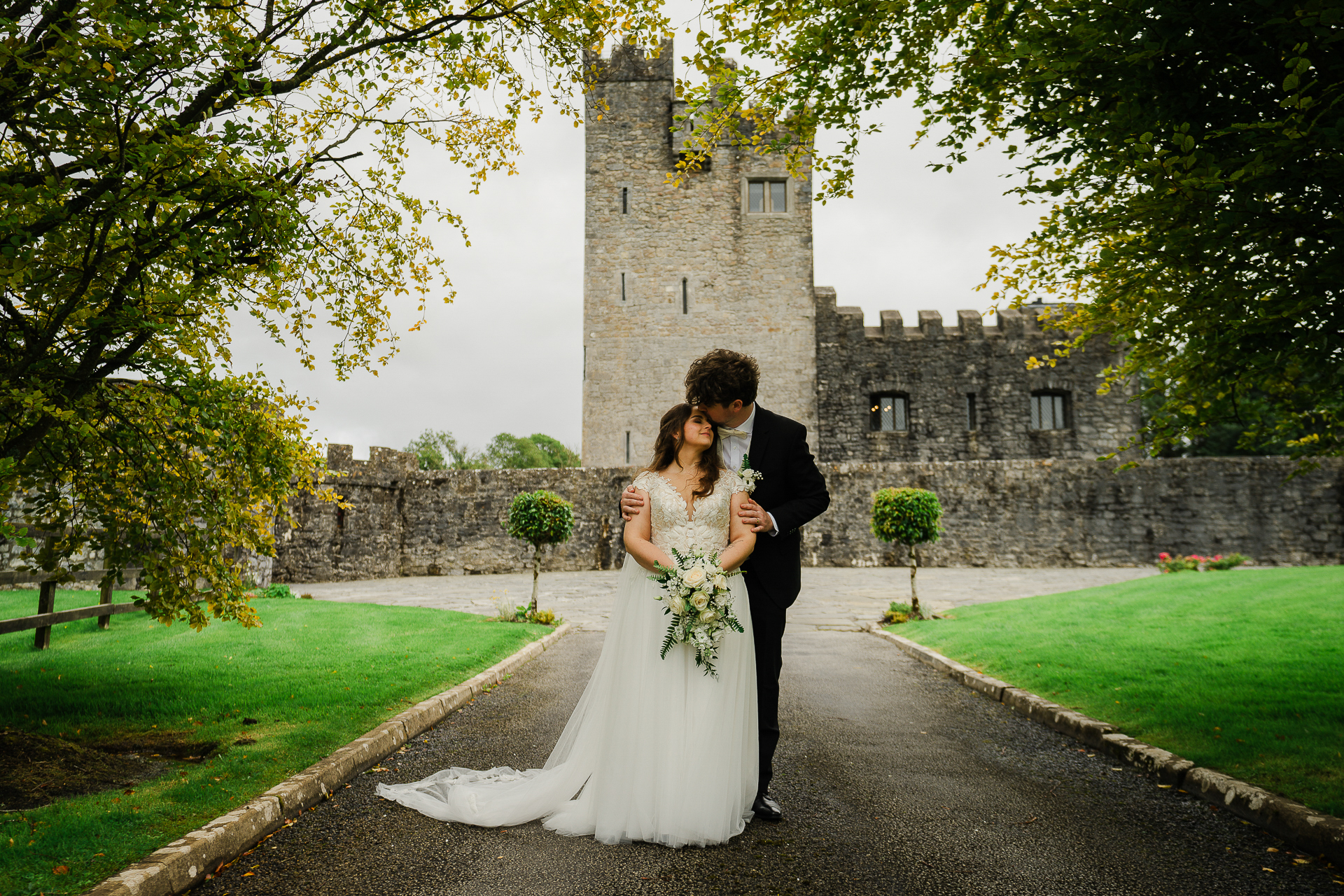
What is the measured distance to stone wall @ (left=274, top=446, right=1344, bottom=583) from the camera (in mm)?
20359

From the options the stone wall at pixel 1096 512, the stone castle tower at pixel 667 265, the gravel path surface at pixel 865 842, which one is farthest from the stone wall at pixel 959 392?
the gravel path surface at pixel 865 842

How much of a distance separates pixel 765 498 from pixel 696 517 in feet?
1.39

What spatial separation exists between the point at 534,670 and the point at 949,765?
481 centimetres

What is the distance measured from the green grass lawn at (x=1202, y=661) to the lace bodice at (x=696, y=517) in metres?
3.34

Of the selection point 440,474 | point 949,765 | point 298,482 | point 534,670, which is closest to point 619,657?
point 949,765

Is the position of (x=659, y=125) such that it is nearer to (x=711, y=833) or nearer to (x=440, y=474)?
(x=440, y=474)

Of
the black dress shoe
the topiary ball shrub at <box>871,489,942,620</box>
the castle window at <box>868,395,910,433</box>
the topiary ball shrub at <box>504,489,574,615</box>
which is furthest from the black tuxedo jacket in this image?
the castle window at <box>868,395,910,433</box>

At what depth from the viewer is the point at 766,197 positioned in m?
27.1

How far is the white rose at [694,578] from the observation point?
3.74 metres

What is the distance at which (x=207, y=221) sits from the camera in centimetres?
452

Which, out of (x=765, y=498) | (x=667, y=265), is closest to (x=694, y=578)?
(x=765, y=498)

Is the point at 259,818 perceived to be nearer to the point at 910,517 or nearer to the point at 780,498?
the point at 780,498

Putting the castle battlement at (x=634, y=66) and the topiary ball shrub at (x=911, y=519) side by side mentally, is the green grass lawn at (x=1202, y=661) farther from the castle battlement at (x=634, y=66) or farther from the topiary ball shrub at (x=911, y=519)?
the castle battlement at (x=634, y=66)

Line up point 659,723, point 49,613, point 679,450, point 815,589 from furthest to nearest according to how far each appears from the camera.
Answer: point 815,589 → point 49,613 → point 679,450 → point 659,723
